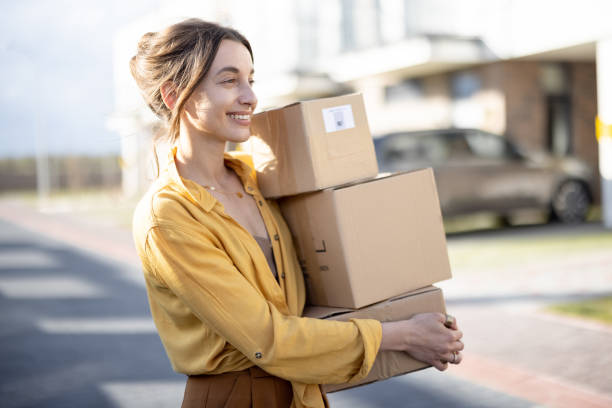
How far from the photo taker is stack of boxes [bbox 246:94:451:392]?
195 centimetres

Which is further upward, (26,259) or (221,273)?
(221,273)

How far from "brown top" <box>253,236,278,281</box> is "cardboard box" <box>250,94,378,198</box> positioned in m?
0.19

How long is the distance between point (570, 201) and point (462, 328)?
7.25 meters

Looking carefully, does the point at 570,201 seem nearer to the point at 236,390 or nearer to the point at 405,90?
the point at 405,90

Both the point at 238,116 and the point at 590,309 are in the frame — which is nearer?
the point at 238,116

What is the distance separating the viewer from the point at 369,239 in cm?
200

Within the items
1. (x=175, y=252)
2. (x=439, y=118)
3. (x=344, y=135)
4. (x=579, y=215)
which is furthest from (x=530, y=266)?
(x=439, y=118)

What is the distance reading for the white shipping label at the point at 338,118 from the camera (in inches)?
80.0

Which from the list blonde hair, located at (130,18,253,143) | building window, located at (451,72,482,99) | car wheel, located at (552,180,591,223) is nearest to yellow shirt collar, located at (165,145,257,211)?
blonde hair, located at (130,18,253,143)

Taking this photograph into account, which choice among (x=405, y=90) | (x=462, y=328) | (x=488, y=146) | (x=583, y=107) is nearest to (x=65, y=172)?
(x=405, y=90)

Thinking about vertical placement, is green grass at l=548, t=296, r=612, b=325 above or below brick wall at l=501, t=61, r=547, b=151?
below

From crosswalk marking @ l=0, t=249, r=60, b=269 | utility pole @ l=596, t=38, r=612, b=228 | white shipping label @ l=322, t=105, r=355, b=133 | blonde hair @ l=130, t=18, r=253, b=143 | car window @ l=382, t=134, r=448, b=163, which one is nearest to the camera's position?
blonde hair @ l=130, t=18, r=253, b=143

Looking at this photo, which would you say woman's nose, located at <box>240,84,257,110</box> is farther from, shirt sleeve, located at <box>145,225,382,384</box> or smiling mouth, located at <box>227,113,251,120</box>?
shirt sleeve, located at <box>145,225,382,384</box>

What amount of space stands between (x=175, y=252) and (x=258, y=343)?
0.30m
